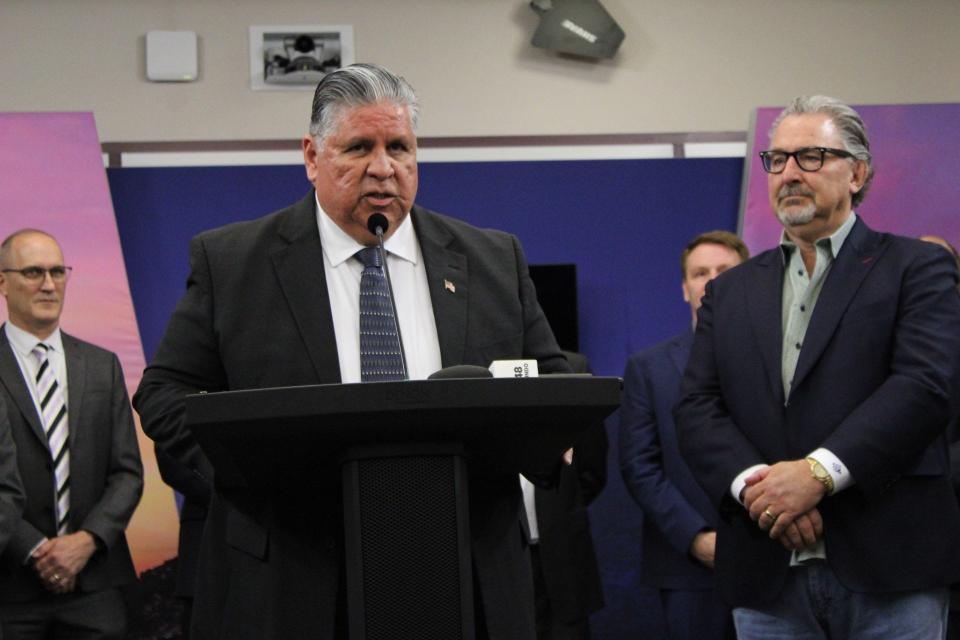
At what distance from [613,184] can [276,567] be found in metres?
3.82

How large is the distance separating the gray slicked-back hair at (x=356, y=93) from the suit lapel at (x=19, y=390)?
2.38 metres

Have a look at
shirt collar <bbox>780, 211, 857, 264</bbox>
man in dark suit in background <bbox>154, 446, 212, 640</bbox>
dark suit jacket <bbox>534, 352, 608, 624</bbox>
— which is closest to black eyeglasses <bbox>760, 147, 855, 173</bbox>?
shirt collar <bbox>780, 211, 857, 264</bbox>

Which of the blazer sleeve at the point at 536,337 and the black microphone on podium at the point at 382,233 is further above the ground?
the black microphone on podium at the point at 382,233

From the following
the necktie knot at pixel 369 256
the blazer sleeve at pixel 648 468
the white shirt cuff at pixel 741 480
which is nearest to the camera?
the necktie knot at pixel 369 256

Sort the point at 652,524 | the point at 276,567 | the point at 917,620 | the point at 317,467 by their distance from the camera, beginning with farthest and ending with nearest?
the point at 652,524 → the point at 917,620 → the point at 276,567 → the point at 317,467

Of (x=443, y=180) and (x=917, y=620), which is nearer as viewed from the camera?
(x=917, y=620)

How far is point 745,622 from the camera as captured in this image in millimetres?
2609

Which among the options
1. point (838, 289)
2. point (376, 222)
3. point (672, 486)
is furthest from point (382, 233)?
point (672, 486)

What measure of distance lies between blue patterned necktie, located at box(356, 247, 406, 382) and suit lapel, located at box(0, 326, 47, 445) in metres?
2.41

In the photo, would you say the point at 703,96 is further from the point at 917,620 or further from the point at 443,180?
the point at 917,620

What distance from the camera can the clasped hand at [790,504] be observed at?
7.92ft

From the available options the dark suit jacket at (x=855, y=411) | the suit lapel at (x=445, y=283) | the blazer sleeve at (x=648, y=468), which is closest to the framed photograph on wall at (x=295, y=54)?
the blazer sleeve at (x=648, y=468)

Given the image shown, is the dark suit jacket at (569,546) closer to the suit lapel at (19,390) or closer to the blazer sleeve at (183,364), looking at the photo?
the suit lapel at (19,390)

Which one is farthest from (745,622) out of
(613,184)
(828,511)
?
(613,184)
